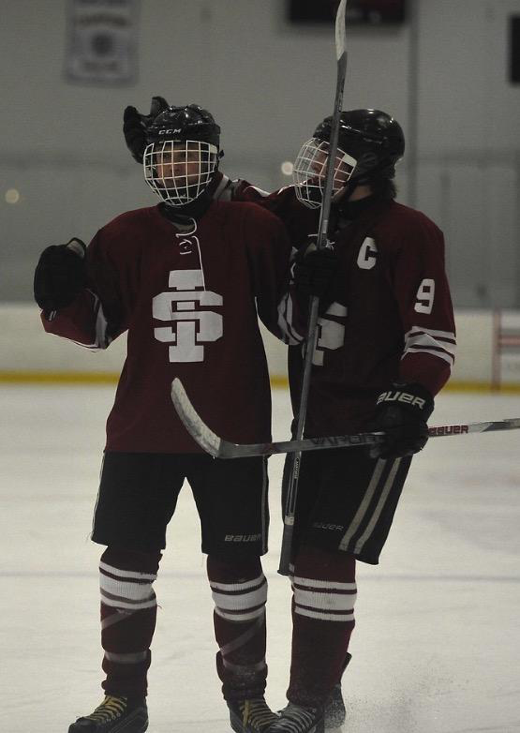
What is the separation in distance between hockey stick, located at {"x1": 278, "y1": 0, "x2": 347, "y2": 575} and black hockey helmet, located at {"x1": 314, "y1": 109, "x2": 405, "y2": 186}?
0.07 m

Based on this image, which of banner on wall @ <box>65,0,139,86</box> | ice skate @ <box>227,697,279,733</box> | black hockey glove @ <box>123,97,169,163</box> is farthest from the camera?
banner on wall @ <box>65,0,139,86</box>

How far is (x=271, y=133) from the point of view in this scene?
31.3 feet

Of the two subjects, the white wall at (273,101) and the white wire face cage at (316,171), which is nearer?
the white wire face cage at (316,171)

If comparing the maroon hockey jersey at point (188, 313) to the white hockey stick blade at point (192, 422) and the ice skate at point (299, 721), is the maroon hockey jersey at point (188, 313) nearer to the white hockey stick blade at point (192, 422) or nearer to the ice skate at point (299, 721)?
the white hockey stick blade at point (192, 422)

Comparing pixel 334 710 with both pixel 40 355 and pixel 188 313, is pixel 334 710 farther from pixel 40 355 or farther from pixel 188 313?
pixel 40 355

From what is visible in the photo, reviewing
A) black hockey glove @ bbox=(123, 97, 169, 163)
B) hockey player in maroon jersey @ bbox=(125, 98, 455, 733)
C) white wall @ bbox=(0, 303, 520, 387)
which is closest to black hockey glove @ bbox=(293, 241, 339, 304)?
hockey player in maroon jersey @ bbox=(125, 98, 455, 733)

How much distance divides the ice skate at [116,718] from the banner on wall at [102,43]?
7.83m

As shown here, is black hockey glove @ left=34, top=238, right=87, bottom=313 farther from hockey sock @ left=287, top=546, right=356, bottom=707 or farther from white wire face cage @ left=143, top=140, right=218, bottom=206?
hockey sock @ left=287, top=546, right=356, bottom=707

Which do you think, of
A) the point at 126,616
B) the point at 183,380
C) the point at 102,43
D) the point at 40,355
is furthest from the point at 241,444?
the point at 102,43

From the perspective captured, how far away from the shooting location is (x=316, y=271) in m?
2.19

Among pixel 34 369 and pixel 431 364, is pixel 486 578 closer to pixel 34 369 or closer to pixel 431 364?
pixel 431 364

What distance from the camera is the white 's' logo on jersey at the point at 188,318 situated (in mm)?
2248

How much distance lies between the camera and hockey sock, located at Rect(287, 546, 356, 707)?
88.7 inches

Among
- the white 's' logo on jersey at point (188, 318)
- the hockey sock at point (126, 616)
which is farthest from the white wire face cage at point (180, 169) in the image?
the hockey sock at point (126, 616)
